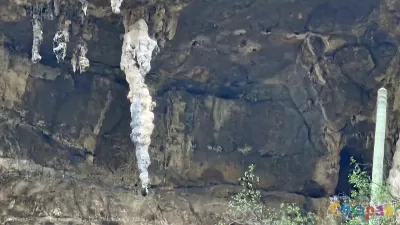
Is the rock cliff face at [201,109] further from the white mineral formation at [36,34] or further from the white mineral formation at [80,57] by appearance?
the white mineral formation at [36,34]

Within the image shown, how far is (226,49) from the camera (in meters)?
11.4

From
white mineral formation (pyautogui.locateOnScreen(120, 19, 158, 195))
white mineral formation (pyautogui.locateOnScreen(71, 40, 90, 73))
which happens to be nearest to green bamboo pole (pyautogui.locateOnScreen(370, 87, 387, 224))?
white mineral formation (pyautogui.locateOnScreen(120, 19, 158, 195))

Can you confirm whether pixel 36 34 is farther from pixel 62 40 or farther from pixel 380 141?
pixel 380 141

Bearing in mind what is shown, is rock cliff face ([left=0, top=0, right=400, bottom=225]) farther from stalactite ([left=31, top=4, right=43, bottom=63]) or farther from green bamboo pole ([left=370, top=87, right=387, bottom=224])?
green bamboo pole ([left=370, top=87, right=387, bottom=224])

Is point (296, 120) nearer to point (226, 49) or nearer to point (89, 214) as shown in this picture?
point (226, 49)

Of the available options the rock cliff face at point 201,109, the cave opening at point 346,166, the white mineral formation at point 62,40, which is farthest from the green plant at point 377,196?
the white mineral formation at point 62,40

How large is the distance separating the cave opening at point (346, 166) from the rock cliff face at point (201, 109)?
0.12 ft

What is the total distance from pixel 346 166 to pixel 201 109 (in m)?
2.91

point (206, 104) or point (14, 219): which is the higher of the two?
point (206, 104)

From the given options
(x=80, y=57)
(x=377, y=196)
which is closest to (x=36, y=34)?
(x=80, y=57)

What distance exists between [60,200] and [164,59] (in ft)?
10.1

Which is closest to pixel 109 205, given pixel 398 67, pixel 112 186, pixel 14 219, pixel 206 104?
pixel 112 186

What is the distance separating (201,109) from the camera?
38.5 feet

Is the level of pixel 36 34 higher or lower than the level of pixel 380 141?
higher
